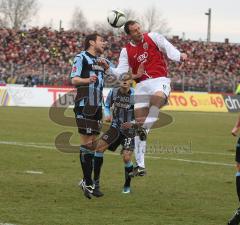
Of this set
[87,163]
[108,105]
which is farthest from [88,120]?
[108,105]

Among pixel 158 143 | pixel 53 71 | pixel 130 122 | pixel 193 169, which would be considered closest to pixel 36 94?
pixel 53 71

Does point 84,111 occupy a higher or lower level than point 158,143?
higher

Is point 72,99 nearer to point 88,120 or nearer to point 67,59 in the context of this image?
point 67,59

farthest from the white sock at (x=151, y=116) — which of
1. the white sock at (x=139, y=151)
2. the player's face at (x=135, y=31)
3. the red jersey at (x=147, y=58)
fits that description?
the player's face at (x=135, y=31)

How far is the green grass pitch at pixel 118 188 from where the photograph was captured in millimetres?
8125

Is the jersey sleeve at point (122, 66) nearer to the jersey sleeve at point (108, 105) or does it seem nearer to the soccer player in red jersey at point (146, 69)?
the soccer player in red jersey at point (146, 69)

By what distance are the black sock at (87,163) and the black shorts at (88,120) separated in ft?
0.97

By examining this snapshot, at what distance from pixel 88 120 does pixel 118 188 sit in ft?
4.63

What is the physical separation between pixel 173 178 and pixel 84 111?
2787mm

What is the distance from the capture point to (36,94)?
3850 cm

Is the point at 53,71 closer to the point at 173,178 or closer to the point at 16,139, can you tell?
the point at 16,139

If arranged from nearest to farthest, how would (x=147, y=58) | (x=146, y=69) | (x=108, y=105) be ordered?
(x=108, y=105)
(x=147, y=58)
(x=146, y=69)

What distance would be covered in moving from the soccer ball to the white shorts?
1.13 metres

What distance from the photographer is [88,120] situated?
10047 mm
